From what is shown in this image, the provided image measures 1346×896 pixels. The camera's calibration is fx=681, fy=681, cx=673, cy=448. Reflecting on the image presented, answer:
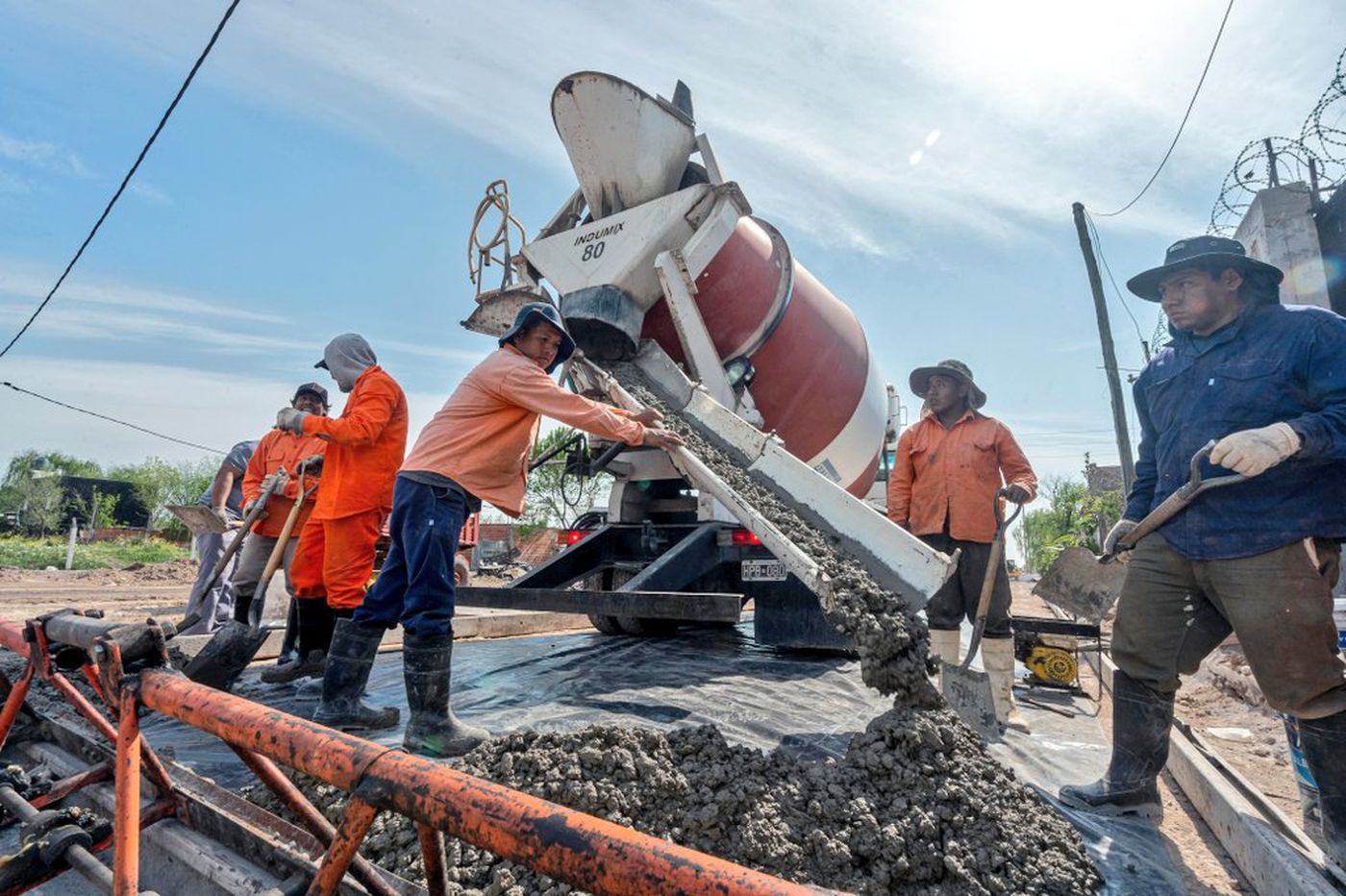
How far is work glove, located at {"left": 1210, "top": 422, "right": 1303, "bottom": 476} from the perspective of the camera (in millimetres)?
1819

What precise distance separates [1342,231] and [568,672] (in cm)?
1156

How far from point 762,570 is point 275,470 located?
120 inches

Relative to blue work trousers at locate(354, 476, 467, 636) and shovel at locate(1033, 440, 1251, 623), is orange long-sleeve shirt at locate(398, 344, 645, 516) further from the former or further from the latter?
shovel at locate(1033, 440, 1251, 623)

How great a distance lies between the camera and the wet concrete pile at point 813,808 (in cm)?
152

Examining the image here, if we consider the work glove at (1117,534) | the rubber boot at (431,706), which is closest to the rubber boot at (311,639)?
the rubber boot at (431,706)

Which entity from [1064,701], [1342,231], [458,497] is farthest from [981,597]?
[1342,231]

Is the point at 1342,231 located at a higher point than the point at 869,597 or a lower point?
higher

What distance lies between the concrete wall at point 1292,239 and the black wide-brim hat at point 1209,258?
9.20m

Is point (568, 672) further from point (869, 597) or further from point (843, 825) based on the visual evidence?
point (843, 825)

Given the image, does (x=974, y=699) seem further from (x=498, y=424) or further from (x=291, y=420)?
(x=291, y=420)

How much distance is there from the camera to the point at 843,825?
5.37 feet

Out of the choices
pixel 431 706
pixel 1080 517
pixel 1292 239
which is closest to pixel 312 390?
pixel 431 706

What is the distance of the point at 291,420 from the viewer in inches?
123

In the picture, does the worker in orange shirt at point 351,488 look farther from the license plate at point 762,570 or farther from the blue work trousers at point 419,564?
the license plate at point 762,570
